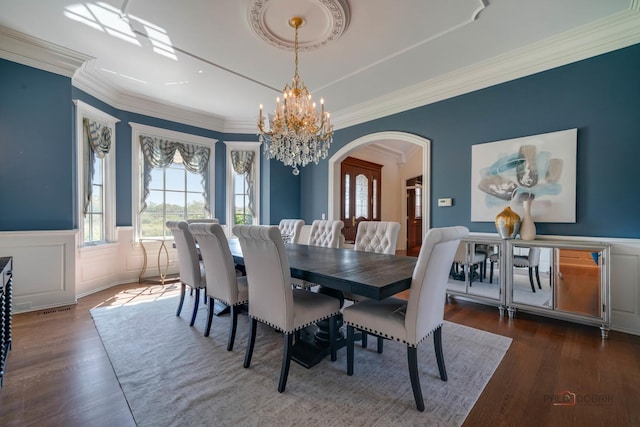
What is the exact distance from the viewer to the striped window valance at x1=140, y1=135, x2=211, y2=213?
15.1 feet

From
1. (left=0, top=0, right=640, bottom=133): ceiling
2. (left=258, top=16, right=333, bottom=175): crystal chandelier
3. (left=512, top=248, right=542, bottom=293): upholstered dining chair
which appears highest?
(left=0, top=0, right=640, bottom=133): ceiling

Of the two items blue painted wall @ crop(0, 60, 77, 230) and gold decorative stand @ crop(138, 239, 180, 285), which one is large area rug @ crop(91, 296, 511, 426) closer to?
blue painted wall @ crop(0, 60, 77, 230)

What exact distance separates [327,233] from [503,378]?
2.19 m

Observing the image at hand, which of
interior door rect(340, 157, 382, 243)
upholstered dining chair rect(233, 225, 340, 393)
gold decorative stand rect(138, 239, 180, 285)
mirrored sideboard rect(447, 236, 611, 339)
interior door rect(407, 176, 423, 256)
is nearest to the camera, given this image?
upholstered dining chair rect(233, 225, 340, 393)

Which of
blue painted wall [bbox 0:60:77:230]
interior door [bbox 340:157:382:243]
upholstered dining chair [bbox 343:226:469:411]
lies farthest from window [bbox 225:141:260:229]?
upholstered dining chair [bbox 343:226:469:411]

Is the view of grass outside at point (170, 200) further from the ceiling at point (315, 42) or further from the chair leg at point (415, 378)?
the chair leg at point (415, 378)

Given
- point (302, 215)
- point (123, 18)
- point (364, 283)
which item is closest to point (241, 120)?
point (302, 215)

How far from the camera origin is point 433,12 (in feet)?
7.97

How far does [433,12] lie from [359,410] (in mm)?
3159

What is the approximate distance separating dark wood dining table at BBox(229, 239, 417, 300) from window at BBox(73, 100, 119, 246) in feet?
9.12

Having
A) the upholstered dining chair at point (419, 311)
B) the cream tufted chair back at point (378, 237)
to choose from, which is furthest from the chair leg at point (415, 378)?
the cream tufted chair back at point (378, 237)

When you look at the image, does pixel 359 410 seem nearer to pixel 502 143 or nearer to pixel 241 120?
pixel 502 143

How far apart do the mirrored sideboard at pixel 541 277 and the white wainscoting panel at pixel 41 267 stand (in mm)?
4707

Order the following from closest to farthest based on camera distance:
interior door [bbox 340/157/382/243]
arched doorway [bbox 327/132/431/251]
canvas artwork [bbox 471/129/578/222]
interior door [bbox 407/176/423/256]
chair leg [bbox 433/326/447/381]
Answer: chair leg [bbox 433/326/447/381], canvas artwork [bbox 471/129/578/222], arched doorway [bbox 327/132/431/251], interior door [bbox 340/157/382/243], interior door [bbox 407/176/423/256]
